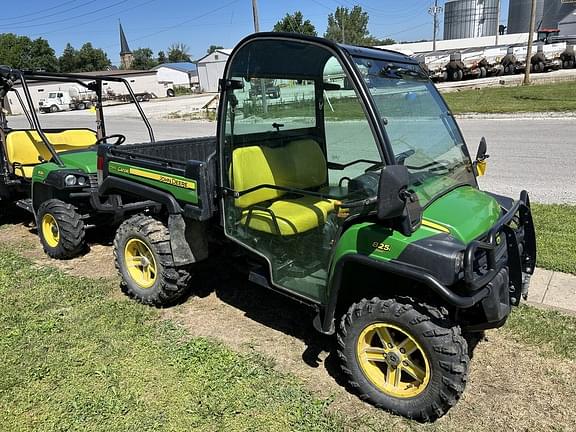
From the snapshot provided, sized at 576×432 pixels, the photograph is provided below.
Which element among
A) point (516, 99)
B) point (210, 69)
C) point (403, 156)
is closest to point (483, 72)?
point (516, 99)

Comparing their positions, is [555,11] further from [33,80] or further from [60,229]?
[60,229]

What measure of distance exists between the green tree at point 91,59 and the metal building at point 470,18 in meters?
58.9

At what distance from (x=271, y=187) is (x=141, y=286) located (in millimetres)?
1657

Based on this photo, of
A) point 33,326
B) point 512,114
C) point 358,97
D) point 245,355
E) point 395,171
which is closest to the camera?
point 395,171

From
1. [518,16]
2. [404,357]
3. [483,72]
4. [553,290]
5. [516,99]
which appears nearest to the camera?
[404,357]

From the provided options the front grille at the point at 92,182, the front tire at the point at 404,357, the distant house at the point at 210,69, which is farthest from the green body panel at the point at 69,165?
the distant house at the point at 210,69

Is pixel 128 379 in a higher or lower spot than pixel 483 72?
lower

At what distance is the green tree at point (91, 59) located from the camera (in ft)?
289

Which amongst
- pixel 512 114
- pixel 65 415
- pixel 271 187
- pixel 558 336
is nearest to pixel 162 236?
pixel 271 187

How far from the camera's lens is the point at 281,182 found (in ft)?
12.3

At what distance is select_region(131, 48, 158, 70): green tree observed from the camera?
331 feet

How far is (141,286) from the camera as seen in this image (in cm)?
442

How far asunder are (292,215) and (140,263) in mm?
1762

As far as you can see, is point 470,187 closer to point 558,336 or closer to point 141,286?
point 558,336
